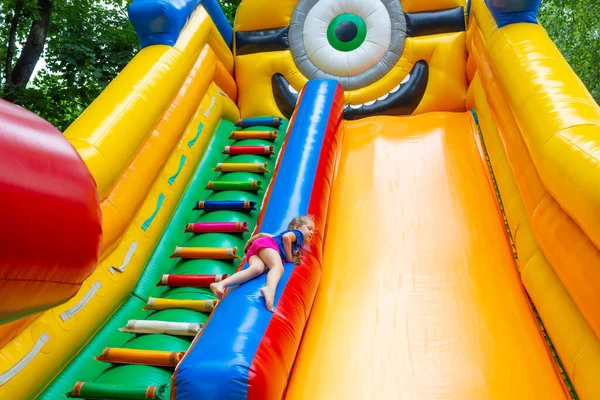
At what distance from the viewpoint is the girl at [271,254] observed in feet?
8.27

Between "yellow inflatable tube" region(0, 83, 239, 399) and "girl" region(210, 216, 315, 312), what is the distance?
0.69 metres

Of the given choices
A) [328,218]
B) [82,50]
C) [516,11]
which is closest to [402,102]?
[516,11]

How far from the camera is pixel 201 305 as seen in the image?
2.88 meters

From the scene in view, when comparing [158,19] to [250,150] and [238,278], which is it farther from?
[238,278]

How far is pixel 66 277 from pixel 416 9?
4692mm

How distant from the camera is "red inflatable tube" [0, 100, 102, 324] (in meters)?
0.85

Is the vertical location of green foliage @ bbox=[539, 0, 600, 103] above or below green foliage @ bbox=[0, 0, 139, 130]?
above

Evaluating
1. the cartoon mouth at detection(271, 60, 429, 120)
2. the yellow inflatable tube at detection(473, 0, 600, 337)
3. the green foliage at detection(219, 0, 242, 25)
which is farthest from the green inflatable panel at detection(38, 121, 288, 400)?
the green foliage at detection(219, 0, 242, 25)

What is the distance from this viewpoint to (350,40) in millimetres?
5105

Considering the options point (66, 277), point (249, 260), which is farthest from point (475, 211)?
point (66, 277)

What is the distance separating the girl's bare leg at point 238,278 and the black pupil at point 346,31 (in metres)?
3.10

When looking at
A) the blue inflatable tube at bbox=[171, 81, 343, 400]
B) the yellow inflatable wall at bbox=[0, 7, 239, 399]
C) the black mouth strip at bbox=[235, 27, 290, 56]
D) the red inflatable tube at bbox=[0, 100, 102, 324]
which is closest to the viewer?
the red inflatable tube at bbox=[0, 100, 102, 324]

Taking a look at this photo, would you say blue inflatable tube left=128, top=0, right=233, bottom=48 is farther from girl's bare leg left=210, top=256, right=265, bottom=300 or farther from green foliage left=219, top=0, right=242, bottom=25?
green foliage left=219, top=0, right=242, bottom=25

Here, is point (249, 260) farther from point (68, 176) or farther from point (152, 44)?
point (152, 44)
